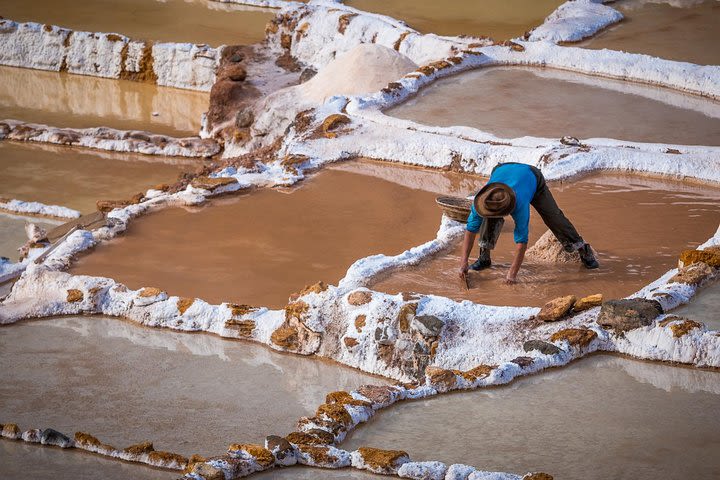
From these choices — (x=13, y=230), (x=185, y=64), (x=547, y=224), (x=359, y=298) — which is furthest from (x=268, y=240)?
(x=185, y=64)

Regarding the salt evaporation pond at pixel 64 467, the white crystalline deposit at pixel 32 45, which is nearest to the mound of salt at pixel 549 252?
the salt evaporation pond at pixel 64 467

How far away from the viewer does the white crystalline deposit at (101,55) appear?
15.8 m

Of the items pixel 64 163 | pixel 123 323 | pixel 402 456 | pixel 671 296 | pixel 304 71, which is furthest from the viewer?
pixel 304 71

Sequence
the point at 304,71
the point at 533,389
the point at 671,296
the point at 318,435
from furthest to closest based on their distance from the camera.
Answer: the point at 304,71
the point at 671,296
the point at 533,389
the point at 318,435

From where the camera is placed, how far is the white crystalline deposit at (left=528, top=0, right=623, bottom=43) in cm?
1349

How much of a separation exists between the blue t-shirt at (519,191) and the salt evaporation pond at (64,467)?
2616 mm

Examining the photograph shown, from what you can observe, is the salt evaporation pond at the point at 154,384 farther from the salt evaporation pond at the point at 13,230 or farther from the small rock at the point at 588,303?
the salt evaporation pond at the point at 13,230

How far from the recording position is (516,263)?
679cm

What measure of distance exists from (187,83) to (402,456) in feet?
39.2

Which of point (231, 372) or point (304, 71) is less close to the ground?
point (304, 71)

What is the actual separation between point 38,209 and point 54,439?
19.9ft

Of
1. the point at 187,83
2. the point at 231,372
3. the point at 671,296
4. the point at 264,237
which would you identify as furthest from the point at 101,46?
the point at 671,296

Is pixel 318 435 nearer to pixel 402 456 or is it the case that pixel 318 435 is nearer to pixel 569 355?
pixel 402 456

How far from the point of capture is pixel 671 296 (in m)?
6.38
